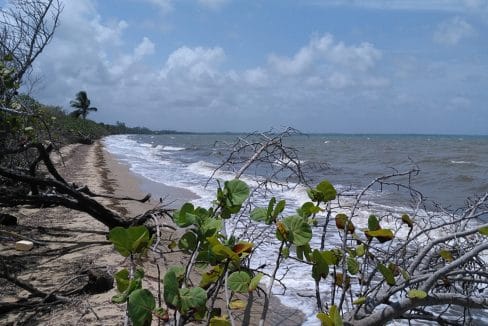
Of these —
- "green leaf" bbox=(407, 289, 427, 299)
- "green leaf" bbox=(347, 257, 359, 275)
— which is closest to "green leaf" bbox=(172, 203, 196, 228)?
"green leaf" bbox=(347, 257, 359, 275)

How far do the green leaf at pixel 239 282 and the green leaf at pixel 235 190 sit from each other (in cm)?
36

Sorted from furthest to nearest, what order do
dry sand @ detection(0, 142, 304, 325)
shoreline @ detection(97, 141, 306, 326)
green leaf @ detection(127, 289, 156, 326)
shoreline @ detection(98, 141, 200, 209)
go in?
Result: 1. shoreline @ detection(98, 141, 200, 209)
2. shoreline @ detection(97, 141, 306, 326)
3. dry sand @ detection(0, 142, 304, 325)
4. green leaf @ detection(127, 289, 156, 326)

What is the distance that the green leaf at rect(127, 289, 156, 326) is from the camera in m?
1.47

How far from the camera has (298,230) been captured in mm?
1712

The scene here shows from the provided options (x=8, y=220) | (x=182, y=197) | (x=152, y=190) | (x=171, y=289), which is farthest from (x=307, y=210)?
(x=152, y=190)

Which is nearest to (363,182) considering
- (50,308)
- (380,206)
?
(380,206)

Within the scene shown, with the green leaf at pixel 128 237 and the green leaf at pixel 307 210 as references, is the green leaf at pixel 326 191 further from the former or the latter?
the green leaf at pixel 128 237

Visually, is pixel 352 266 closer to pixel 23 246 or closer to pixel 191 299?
pixel 191 299

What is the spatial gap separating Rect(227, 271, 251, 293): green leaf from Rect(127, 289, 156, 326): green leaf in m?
0.30

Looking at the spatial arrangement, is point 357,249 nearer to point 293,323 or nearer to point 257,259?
point 293,323

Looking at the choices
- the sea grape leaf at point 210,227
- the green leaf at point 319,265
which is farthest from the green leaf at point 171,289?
the green leaf at point 319,265

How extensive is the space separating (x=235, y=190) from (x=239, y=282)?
16.7 inches

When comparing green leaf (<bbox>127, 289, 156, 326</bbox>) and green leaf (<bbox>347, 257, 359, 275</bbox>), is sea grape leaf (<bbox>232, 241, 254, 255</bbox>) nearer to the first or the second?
green leaf (<bbox>127, 289, 156, 326</bbox>)

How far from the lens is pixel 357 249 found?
6.86 feet
